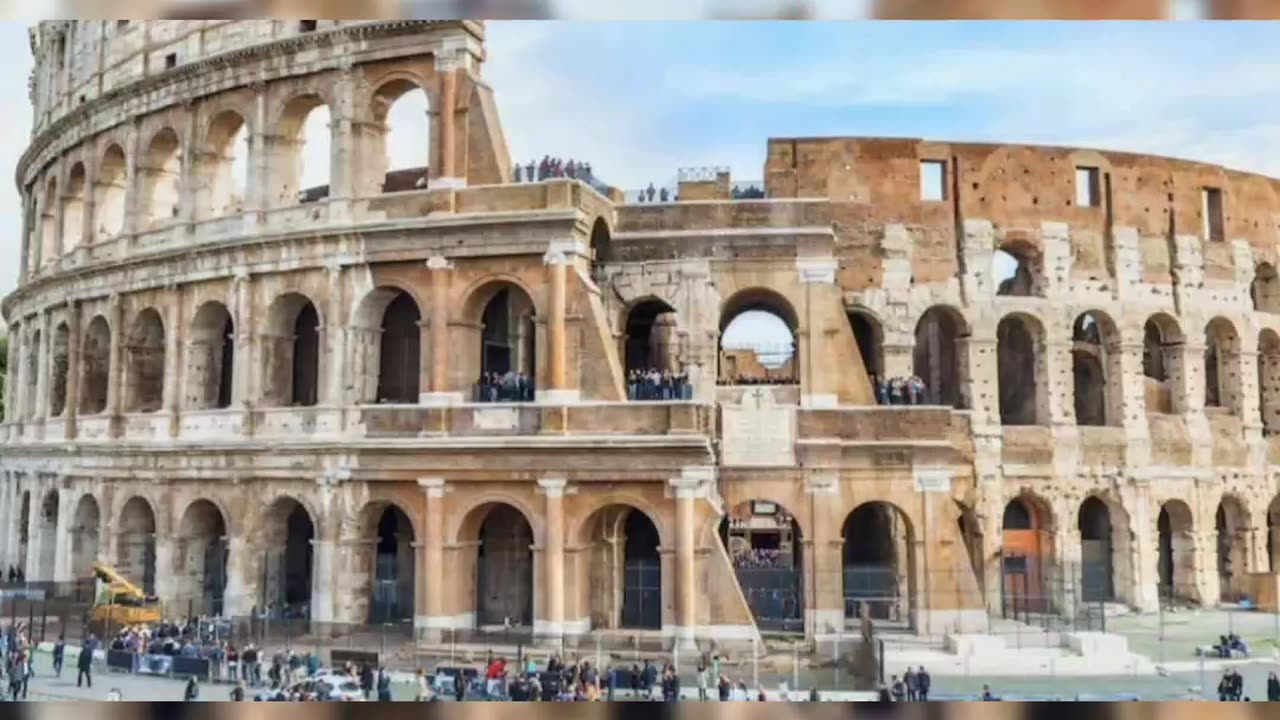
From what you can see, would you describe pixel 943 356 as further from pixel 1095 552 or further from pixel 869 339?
pixel 1095 552

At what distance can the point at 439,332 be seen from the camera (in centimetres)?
2122

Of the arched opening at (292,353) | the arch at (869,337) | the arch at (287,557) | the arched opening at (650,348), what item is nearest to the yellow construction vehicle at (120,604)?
the arch at (287,557)

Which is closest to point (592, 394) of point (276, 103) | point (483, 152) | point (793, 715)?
point (483, 152)

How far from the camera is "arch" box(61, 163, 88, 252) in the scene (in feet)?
93.5

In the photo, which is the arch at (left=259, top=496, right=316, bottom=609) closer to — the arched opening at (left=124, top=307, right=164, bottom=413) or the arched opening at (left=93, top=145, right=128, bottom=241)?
the arched opening at (left=124, top=307, right=164, bottom=413)

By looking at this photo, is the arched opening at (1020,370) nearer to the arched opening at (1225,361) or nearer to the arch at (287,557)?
the arched opening at (1225,361)

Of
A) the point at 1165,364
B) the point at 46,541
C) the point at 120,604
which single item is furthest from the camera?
the point at 46,541

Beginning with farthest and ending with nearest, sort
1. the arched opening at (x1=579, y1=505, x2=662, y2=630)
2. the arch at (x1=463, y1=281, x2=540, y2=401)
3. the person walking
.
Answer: the arch at (x1=463, y1=281, x2=540, y2=401), the arched opening at (x1=579, y1=505, x2=662, y2=630), the person walking

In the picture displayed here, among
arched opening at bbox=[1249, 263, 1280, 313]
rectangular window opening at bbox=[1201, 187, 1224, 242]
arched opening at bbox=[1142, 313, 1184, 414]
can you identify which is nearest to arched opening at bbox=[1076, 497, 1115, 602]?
arched opening at bbox=[1142, 313, 1184, 414]

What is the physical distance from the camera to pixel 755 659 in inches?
755

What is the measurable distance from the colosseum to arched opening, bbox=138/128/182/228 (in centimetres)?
9

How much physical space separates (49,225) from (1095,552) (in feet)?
90.6

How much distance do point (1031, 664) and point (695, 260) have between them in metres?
9.92

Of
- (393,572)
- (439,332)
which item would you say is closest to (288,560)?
(393,572)
